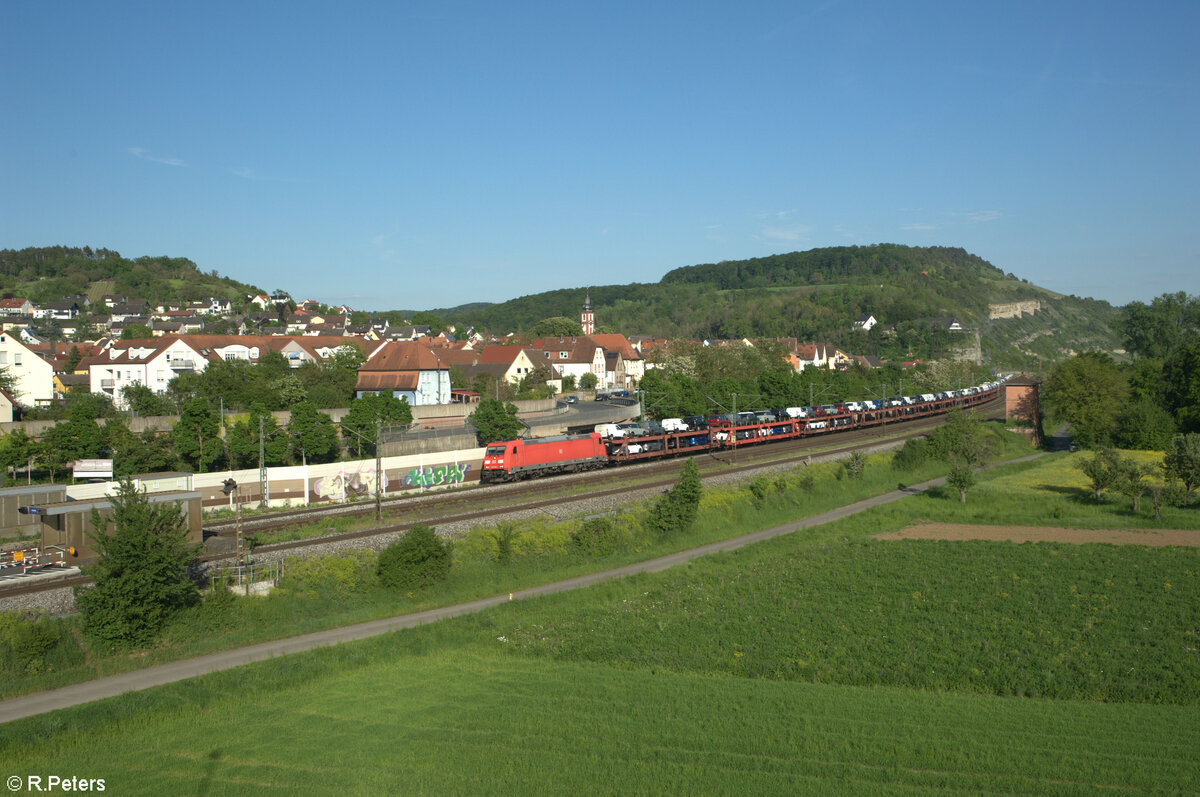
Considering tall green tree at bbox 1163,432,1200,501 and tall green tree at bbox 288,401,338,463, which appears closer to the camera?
tall green tree at bbox 1163,432,1200,501

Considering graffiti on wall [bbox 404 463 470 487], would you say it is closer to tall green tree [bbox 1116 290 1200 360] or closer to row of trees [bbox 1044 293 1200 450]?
row of trees [bbox 1044 293 1200 450]

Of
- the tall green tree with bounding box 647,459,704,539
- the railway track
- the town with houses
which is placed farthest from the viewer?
the town with houses

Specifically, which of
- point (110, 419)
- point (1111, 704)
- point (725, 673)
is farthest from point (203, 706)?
point (110, 419)

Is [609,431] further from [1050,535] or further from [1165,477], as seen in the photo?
[1165,477]

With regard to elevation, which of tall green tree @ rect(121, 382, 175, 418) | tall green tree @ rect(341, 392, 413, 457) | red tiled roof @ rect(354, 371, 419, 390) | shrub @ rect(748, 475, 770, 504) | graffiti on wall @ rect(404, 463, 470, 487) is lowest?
shrub @ rect(748, 475, 770, 504)

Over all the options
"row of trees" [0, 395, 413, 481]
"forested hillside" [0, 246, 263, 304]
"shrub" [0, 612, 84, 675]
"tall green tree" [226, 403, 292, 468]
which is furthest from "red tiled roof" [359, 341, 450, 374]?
"forested hillside" [0, 246, 263, 304]

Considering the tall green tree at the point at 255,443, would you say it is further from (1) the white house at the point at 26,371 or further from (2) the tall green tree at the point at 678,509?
(1) the white house at the point at 26,371
